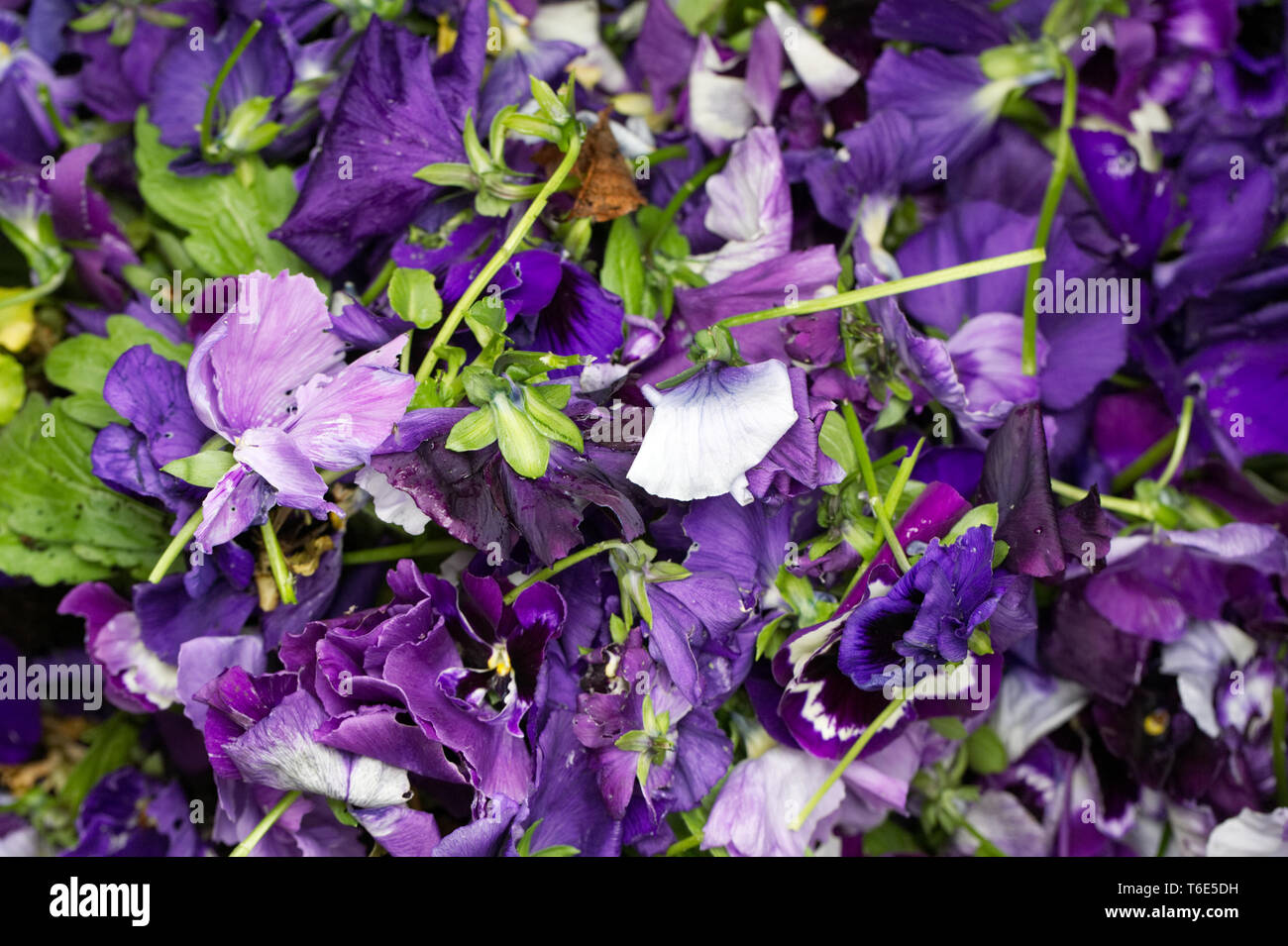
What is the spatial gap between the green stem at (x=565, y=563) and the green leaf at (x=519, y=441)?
0.07m

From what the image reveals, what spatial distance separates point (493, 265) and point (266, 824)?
12.8 inches

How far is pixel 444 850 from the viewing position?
53 centimetres

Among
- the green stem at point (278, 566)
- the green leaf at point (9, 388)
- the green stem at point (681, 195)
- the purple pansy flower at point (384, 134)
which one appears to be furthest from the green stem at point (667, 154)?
the green leaf at point (9, 388)

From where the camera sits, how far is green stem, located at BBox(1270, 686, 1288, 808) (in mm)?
712

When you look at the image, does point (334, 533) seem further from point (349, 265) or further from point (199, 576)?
point (349, 265)

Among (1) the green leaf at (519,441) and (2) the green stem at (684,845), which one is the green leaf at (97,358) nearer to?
(1) the green leaf at (519,441)

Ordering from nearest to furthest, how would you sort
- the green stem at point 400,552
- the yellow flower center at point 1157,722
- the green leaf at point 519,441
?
the green leaf at point 519,441, the green stem at point 400,552, the yellow flower center at point 1157,722

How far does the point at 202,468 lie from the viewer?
520 millimetres

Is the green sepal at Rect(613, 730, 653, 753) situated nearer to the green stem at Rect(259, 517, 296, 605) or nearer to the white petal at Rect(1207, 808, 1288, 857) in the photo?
the green stem at Rect(259, 517, 296, 605)

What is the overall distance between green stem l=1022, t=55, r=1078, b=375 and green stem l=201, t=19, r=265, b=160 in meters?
0.51

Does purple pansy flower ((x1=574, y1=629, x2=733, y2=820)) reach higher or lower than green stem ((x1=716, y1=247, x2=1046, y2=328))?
lower

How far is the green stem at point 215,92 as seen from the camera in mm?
638

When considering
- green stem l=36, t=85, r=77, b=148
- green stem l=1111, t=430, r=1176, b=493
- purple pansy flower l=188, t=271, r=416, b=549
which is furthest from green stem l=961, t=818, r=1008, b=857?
green stem l=36, t=85, r=77, b=148

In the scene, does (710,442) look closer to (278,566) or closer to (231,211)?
(278,566)
